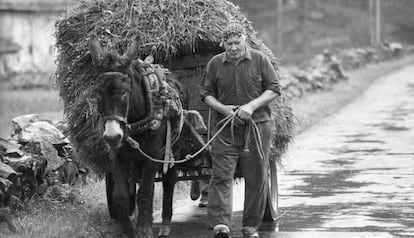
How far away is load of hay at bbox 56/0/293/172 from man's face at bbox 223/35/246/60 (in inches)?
37.5

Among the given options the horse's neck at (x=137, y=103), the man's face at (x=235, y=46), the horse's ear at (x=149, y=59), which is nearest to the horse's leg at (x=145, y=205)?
the horse's neck at (x=137, y=103)

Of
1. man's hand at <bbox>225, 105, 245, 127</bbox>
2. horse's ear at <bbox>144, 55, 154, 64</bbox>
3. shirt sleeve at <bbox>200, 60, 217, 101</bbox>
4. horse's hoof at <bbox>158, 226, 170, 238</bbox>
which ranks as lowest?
horse's hoof at <bbox>158, 226, 170, 238</bbox>

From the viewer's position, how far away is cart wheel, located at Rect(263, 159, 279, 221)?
→ 1119 centimetres

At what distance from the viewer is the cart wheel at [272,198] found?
36.7ft

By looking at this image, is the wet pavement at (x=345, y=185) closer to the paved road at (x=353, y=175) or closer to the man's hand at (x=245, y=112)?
the paved road at (x=353, y=175)

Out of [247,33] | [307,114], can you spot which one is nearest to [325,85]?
[307,114]

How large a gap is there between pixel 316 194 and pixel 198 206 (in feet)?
5.21

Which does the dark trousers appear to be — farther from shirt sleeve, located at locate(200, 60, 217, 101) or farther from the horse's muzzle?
the horse's muzzle

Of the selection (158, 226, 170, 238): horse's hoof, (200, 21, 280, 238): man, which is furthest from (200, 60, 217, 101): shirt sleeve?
(158, 226, 170, 238): horse's hoof

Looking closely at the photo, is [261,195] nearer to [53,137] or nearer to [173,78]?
[173,78]

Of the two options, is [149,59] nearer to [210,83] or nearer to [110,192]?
[210,83]

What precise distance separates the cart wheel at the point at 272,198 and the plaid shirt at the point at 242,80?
5.06ft

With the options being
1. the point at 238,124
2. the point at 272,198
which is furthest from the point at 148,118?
the point at 272,198

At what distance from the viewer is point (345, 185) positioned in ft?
45.4
